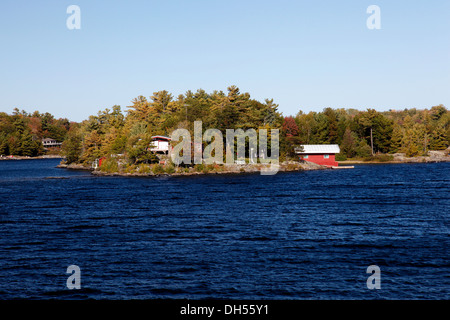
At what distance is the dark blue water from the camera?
67.8ft

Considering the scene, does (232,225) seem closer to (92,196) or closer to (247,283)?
(247,283)

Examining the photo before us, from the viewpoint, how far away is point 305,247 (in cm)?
2806

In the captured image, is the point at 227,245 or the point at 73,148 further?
the point at 73,148

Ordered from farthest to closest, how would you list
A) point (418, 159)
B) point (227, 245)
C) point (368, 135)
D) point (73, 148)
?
point (368, 135), point (73, 148), point (418, 159), point (227, 245)

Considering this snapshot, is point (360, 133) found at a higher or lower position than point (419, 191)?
higher

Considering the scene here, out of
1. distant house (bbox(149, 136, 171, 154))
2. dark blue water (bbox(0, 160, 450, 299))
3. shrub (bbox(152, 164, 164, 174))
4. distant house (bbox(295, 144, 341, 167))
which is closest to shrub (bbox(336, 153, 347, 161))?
distant house (bbox(295, 144, 341, 167))

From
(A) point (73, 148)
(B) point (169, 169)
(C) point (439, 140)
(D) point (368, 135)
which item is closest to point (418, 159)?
(C) point (439, 140)

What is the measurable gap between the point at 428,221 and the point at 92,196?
39063 millimetres

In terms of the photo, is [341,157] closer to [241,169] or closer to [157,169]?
[241,169]

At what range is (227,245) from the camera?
28672mm

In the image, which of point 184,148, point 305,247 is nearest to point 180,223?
point 305,247

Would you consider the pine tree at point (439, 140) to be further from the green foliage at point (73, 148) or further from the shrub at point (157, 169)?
the green foliage at point (73, 148)

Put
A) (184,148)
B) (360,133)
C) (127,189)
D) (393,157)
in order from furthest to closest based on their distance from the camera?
(360,133)
(393,157)
(184,148)
(127,189)

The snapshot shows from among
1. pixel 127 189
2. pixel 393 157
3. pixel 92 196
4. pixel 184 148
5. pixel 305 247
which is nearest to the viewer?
pixel 305 247
